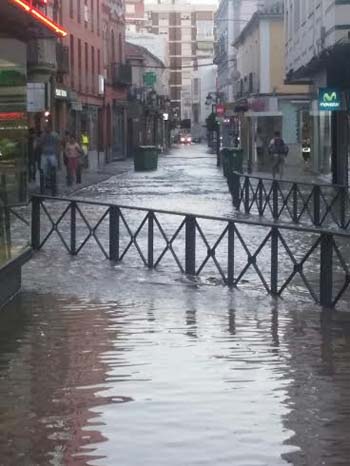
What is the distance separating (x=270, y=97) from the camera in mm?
59438

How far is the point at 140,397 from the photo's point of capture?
22.4 feet

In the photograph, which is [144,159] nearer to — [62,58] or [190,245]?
[62,58]

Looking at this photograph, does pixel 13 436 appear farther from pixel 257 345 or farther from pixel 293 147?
pixel 293 147

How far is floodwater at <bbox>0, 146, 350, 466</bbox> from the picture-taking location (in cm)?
577

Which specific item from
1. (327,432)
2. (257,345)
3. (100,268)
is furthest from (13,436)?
(100,268)

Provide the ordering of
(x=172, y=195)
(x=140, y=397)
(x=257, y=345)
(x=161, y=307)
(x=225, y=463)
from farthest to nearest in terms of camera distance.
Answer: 1. (x=172, y=195)
2. (x=161, y=307)
3. (x=257, y=345)
4. (x=140, y=397)
5. (x=225, y=463)

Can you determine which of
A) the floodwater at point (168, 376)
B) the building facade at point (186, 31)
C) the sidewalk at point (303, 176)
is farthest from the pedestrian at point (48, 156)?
the building facade at point (186, 31)

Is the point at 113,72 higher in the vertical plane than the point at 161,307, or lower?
higher

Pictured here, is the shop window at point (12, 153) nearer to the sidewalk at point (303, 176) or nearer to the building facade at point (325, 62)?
the building facade at point (325, 62)

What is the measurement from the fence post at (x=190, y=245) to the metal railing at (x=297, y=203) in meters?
6.54

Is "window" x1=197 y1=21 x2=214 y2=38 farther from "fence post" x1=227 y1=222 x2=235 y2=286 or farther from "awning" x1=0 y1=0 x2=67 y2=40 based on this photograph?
"fence post" x1=227 y1=222 x2=235 y2=286

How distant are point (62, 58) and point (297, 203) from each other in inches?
1012

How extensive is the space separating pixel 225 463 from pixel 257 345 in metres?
3.29

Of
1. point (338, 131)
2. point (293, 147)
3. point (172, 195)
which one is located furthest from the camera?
point (293, 147)
